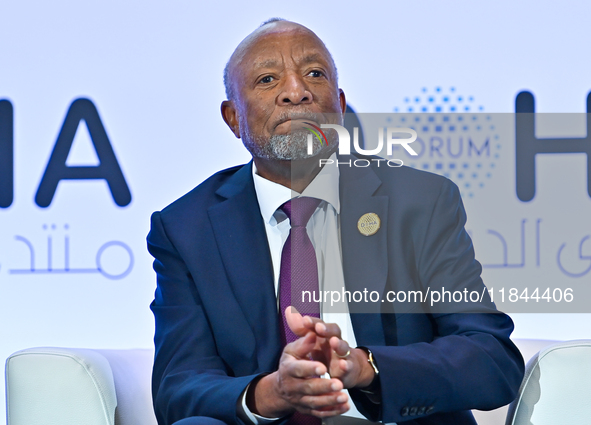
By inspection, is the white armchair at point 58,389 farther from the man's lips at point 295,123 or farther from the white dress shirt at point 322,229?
the man's lips at point 295,123

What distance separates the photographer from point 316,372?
1202 millimetres

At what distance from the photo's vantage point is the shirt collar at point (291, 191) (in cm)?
169

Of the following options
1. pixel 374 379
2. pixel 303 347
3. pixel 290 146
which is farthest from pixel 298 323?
pixel 290 146

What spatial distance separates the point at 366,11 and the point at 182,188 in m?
1.01

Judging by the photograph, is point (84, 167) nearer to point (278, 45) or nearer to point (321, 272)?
point (278, 45)

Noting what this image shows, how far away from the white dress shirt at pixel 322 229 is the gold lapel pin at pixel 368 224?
0.06 metres

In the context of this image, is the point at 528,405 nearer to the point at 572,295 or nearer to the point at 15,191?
the point at 572,295

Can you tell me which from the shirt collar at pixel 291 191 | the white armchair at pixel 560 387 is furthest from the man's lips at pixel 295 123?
the white armchair at pixel 560 387

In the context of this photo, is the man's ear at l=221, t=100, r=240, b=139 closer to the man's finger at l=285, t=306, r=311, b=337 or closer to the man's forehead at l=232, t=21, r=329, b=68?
the man's forehead at l=232, t=21, r=329, b=68

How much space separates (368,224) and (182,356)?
54cm

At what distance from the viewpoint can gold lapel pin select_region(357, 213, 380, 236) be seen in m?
1.63

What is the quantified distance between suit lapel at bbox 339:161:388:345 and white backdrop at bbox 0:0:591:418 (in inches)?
41.6

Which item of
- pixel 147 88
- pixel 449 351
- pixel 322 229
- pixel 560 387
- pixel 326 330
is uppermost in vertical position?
pixel 147 88

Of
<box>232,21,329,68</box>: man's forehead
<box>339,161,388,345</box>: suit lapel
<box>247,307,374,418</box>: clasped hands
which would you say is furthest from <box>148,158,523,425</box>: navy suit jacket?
<box>232,21,329,68</box>: man's forehead
